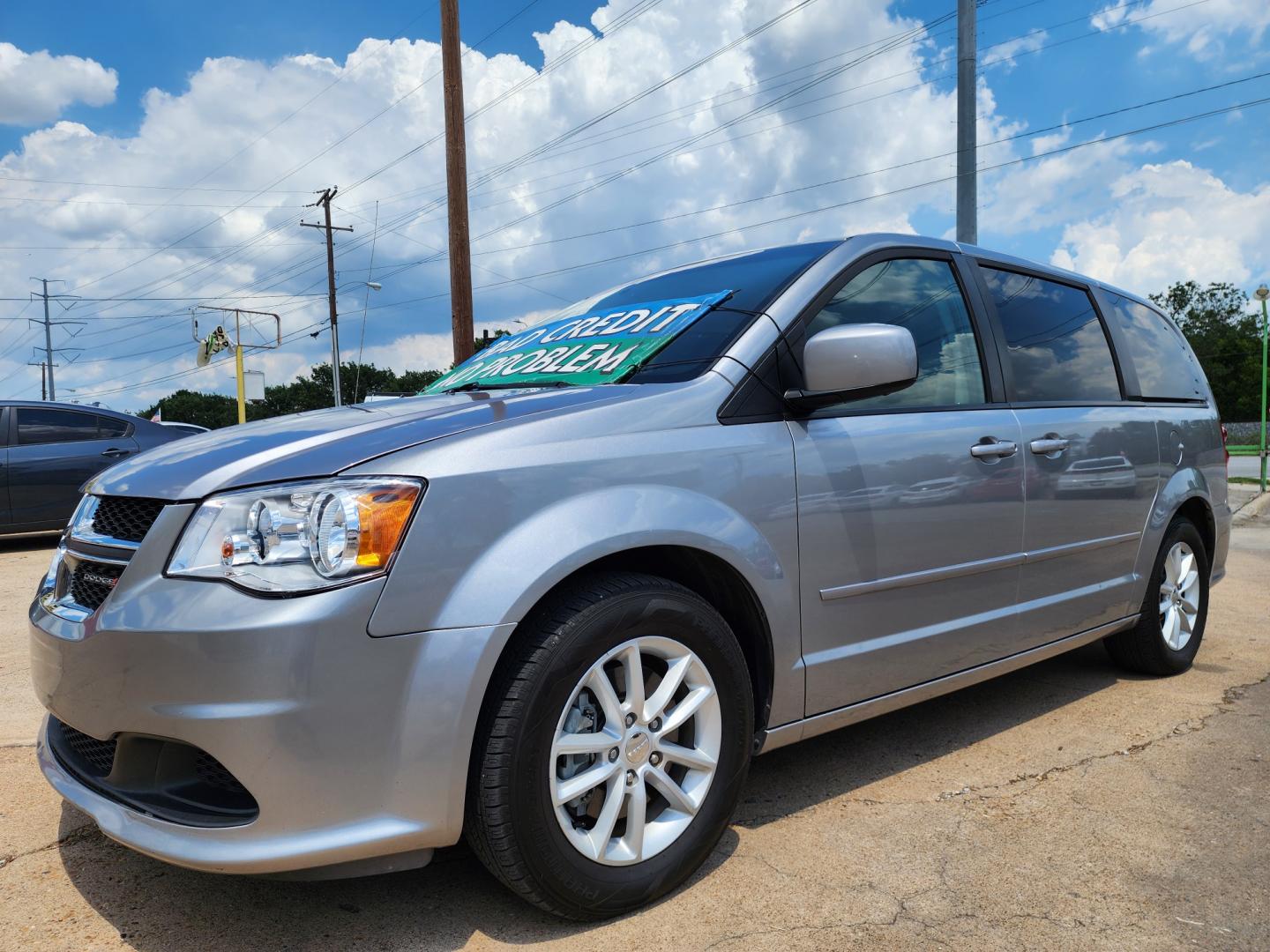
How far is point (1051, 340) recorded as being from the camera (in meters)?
3.60

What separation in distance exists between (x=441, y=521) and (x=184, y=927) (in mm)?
1127

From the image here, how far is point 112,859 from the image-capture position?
2479 millimetres

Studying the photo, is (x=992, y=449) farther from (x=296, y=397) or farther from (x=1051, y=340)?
(x=296, y=397)

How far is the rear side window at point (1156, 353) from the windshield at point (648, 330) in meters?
1.93

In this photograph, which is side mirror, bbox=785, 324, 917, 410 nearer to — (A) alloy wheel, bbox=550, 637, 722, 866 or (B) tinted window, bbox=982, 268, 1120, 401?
(A) alloy wheel, bbox=550, 637, 722, 866

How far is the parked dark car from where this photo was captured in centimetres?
874

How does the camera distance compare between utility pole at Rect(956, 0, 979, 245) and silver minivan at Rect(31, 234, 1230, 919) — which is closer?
silver minivan at Rect(31, 234, 1230, 919)

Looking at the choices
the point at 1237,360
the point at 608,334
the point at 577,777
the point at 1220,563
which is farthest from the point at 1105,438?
the point at 1237,360

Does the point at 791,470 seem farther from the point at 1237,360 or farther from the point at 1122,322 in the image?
the point at 1237,360

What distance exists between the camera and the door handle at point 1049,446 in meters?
3.23

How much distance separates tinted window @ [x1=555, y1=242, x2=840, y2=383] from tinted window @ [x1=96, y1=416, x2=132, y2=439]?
7.51m

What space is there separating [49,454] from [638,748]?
873 cm

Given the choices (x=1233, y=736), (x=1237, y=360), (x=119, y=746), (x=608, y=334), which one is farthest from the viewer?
(x=1237, y=360)

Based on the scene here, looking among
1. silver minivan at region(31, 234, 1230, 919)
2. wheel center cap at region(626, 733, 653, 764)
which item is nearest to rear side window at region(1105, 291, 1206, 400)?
A: silver minivan at region(31, 234, 1230, 919)
